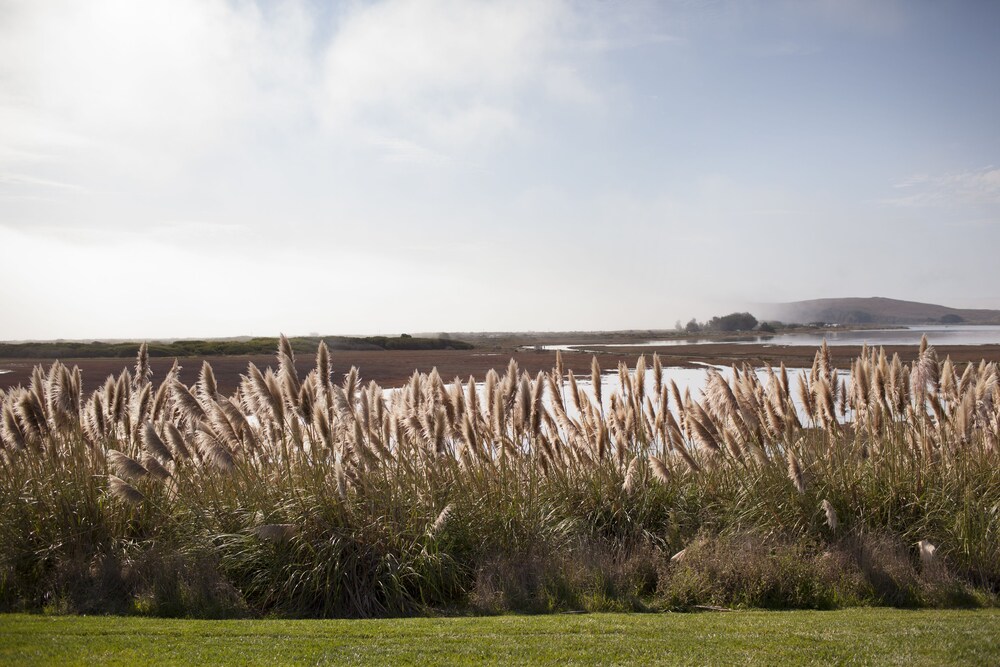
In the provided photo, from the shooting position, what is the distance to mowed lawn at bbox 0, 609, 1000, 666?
12.4 feet

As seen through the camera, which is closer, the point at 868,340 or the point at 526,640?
the point at 526,640

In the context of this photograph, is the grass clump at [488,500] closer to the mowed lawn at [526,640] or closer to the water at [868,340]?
the mowed lawn at [526,640]

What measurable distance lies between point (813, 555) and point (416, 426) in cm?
364

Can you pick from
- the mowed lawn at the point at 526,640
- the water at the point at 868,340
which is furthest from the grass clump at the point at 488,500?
the water at the point at 868,340

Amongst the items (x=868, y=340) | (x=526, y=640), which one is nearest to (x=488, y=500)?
(x=526, y=640)

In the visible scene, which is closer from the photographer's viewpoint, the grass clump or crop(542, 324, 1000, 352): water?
the grass clump

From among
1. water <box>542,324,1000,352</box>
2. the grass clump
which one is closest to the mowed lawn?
the grass clump

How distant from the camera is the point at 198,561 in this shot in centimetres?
521

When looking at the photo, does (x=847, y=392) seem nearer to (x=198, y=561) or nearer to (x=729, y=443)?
(x=729, y=443)

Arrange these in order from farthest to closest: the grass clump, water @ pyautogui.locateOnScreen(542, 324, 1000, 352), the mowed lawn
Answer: water @ pyautogui.locateOnScreen(542, 324, 1000, 352) < the grass clump < the mowed lawn

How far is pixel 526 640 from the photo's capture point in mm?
4043

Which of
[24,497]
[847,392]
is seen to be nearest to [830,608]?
[847,392]

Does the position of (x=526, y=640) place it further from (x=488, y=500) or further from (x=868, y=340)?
(x=868, y=340)

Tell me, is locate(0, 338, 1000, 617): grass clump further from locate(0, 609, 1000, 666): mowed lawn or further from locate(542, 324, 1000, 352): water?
locate(542, 324, 1000, 352): water
